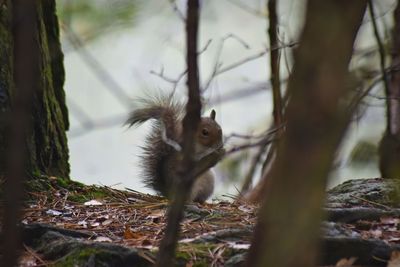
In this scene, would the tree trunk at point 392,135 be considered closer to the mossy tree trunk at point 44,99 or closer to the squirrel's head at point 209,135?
the squirrel's head at point 209,135

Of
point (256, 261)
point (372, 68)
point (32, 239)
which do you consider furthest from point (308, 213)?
point (372, 68)

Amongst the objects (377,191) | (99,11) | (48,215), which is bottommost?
(48,215)

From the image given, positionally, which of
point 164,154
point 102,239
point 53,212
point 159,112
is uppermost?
point 159,112

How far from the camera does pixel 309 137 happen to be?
4.36 feet

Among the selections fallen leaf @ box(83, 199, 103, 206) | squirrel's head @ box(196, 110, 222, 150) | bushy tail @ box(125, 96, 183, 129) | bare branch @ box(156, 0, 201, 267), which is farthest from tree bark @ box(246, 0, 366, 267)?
squirrel's head @ box(196, 110, 222, 150)

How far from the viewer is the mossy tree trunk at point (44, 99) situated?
3.25 metres

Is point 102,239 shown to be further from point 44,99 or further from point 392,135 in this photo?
point 392,135

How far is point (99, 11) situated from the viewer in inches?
156

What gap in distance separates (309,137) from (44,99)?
2.42 metres

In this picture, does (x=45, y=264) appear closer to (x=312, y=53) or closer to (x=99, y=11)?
(x=312, y=53)

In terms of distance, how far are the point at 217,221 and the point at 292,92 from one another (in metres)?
1.55

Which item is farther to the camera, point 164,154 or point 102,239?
point 164,154

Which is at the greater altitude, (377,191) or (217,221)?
(377,191)

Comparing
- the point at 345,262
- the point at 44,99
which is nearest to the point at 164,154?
the point at 44,99
